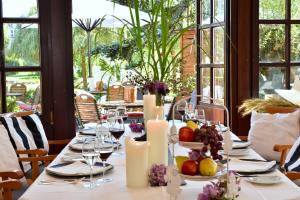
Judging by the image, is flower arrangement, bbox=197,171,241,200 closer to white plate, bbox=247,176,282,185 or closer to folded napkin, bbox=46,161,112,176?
white plate, bbox=247,176,282,185

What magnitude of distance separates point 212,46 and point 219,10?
354 millimetres

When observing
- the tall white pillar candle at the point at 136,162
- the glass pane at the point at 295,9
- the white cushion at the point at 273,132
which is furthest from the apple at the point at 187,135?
the glass pane at the point at 295,9

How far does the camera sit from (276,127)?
3740 millimetres

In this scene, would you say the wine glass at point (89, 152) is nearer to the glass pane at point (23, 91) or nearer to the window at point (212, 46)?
the glass pane at point (23, 91)

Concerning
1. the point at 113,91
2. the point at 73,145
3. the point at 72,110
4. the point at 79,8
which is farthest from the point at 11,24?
the point at 113,91

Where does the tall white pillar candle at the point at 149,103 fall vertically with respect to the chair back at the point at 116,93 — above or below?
above

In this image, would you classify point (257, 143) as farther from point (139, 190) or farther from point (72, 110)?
point (139, 190)

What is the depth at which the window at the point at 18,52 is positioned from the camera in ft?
13.8

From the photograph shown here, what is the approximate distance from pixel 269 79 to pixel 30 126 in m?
2.27

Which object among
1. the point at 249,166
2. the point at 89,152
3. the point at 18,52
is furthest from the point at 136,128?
the point at 18,52

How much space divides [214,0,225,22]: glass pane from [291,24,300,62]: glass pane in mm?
676

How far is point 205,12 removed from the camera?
15.9ft

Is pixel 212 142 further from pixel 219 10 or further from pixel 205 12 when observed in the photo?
pixel 205 12

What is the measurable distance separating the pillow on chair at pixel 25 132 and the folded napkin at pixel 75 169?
130 cm
